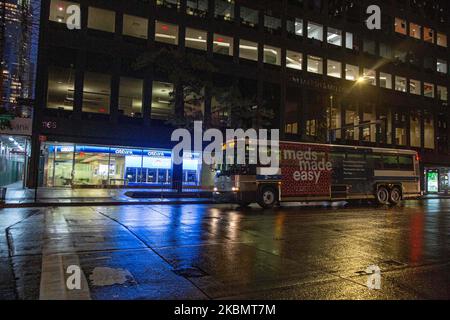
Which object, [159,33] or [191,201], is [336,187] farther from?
[159,33]

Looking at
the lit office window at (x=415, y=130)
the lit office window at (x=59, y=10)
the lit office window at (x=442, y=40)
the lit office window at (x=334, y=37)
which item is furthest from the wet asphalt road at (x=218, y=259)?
the lit office window at (x=442, y=40)

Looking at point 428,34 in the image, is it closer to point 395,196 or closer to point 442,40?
point 442,40

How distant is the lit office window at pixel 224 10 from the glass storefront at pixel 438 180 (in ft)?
86.8

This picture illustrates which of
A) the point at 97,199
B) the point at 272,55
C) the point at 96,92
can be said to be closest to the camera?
the point at 97,199

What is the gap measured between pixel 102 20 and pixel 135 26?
2673mm

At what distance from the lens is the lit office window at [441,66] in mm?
51900

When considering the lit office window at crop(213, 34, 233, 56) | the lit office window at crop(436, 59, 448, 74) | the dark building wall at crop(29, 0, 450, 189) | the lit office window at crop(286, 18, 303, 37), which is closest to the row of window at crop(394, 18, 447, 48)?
the dark building wall at crop(29, 0, 450, 189)

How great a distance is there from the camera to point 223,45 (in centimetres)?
3512

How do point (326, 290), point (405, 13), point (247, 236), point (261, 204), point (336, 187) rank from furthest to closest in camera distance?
point (405, 13)
point (336, 187)
point (261, 204)
point (247, 236)
point (326, 290)

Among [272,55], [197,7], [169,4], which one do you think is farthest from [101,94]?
[272,55]

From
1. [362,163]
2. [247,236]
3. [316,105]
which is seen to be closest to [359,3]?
[316,105]

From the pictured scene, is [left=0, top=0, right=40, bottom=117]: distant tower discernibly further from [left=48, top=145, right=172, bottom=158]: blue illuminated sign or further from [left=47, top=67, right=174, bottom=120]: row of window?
[left=48, top=145, right=172, bottom=158]: blue illuminated sign

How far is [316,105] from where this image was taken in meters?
40.1

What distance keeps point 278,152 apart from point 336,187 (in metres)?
4.50
